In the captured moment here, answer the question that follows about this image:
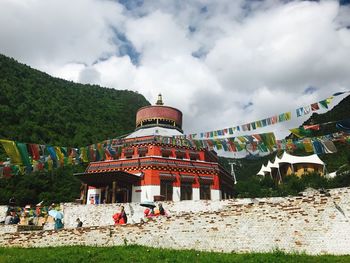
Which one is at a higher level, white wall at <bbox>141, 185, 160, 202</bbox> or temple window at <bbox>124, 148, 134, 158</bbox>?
temple window at <bbox>124, 148, 134, 158</bbox>

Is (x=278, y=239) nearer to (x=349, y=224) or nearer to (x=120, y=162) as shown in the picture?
(x=349, y=224)

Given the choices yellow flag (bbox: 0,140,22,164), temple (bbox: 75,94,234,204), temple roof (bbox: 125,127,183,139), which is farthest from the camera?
temple roof (bbox: 125,127,183,139)

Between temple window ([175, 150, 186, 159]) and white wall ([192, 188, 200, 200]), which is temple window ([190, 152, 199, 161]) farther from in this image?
white wall ([192, 188, 200, 200])

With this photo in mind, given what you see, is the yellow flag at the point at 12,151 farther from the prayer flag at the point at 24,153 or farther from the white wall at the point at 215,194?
the white wall at the point at 215,194

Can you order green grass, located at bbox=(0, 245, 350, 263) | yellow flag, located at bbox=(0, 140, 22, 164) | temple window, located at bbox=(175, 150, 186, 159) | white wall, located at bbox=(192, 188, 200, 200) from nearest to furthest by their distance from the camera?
green grass, located at bbox=(0, 245, 350, 263) < yellow flag, located at bbox=(0, 140, 22, 164) < white wall, located at bbox=(192, 188, 200, 200) < temple window, located at bbox=(175, 150, 186, 159)

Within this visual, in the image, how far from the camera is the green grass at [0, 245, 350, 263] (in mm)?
11109

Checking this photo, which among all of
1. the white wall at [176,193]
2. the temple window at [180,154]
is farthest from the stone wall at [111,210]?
the temple window at [180,154]

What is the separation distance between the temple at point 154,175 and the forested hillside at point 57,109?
98.2 feet


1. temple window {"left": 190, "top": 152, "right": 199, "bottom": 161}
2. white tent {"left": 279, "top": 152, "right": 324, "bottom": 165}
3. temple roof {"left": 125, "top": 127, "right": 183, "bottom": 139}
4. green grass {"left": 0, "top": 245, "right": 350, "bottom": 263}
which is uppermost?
white tent {"left": 279, "top": 152, "right": 324, "bottom": 165}

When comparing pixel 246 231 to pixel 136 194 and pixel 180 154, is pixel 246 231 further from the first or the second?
pixel 180 154

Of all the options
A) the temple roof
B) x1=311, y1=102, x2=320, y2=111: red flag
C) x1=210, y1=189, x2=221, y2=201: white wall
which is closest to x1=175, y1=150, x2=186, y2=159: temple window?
x1=210, y1=189, x2=221, y2=201: white wall

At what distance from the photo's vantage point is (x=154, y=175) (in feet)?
106

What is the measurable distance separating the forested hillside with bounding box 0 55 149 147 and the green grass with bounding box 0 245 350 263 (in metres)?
48.6

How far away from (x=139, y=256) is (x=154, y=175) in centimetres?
2037
